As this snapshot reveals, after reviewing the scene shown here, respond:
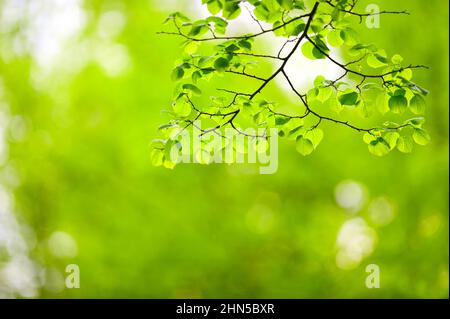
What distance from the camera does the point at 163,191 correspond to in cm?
440

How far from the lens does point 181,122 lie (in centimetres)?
158

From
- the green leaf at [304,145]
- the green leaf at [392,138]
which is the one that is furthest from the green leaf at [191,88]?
the green leaf at [392,138]

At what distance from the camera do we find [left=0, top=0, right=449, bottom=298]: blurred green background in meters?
3.91

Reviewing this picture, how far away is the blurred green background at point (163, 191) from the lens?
12.8 feet

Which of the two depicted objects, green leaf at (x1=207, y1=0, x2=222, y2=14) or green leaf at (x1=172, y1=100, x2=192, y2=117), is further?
green leaf at (x1=172, y1=100, x2=192, y2=117)

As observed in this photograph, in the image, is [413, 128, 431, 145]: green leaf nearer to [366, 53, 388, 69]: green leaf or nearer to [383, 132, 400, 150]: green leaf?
[383, 132, 400, 150]: green leaf

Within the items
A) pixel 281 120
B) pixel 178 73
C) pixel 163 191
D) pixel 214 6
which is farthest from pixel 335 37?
pixel 163 191

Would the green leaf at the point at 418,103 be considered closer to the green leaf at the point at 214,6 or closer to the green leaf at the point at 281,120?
the green leaf at the point at 281,120

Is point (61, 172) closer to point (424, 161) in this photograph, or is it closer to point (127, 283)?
point (127, 283)

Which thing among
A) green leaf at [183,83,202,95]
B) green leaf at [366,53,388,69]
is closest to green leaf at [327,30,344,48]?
green leaf at [366,53,388,69]

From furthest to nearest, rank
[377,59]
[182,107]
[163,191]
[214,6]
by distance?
[163,191] < [182,107] < [377,59] < [214,6]

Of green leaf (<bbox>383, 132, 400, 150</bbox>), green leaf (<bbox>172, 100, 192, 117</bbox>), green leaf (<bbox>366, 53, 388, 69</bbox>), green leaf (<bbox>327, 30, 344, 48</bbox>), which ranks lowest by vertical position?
green leaf (<bbox>383, 132, 400, 150</bbox>)

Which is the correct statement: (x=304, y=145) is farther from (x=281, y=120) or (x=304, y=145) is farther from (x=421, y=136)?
(x=421, y=136)
